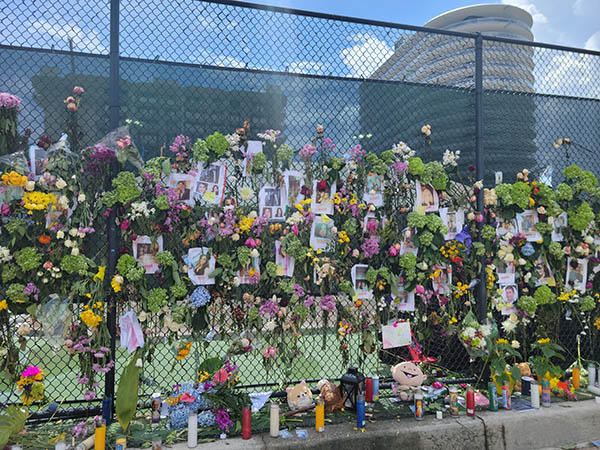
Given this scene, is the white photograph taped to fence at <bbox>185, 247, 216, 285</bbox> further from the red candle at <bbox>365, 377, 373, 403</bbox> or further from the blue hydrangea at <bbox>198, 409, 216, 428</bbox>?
the red candle at <bbox>365, 377, 373, 403</bbox>

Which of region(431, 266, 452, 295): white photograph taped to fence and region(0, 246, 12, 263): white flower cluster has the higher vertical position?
region(0, 246, 12, 263): white flower cluster

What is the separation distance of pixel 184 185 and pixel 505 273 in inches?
123

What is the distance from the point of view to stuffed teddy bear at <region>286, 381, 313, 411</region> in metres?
3.19

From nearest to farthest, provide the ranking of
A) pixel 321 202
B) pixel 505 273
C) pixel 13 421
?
pixel 13 421, pixel 321 202, pixel 505 273

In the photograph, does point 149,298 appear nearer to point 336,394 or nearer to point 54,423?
point 54,423

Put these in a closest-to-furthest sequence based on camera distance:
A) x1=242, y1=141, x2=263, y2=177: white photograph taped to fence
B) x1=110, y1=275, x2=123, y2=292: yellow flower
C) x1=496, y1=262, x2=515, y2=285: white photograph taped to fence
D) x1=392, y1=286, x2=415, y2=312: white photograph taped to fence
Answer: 1. x1=110, y1=275, x2=123, y2=292: yellow flower
2. x1=242, y1=141, x2=263, y2=177: white photograph taped to fence
3. x1=392, y1=286, x2=415, y2=312: white photograph taped to fence
4. x1=496, y1=262, x2=515, y2=285: white photograph taped to fence

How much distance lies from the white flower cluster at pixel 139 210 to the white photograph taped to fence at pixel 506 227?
3.21 meters

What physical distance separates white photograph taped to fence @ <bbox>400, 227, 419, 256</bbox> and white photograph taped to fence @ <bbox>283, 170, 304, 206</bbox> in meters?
1.02

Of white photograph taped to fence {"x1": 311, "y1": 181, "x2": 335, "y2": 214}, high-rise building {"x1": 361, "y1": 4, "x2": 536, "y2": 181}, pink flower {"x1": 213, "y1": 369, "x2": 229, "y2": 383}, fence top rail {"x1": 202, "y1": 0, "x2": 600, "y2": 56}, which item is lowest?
pink flower {"x1": 213, "y1": 369, "x2": 229, "y2": 383}

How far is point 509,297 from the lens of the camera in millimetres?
3838

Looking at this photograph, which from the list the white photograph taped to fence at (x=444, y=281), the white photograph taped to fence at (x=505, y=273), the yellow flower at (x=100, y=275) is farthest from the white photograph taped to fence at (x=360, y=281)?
the yellow flower at (x=100, y=275)

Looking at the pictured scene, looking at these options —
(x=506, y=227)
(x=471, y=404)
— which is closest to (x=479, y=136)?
(x=506, y=227)

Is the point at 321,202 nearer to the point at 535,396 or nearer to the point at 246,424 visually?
the point at 246,424

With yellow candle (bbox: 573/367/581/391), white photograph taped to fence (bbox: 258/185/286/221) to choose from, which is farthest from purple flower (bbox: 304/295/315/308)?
yellow candle (bbox: 573/367/581/391)
